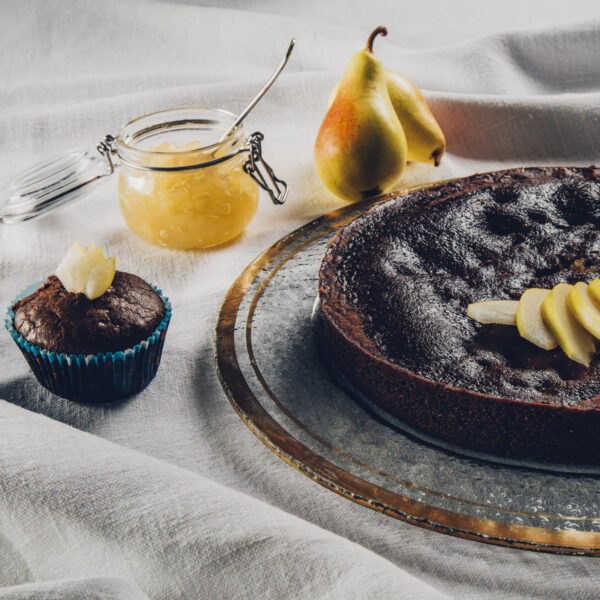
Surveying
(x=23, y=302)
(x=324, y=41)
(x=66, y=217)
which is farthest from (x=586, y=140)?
(x=23, y=302)

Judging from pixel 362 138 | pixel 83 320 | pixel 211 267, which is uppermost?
pixel 362 138

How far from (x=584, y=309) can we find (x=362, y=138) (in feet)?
3.65

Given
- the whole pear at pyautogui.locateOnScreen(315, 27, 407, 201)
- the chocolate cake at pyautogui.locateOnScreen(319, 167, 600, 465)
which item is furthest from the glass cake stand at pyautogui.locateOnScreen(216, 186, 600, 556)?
the whole pear at pyautogui.locateOnScreen(315, 27, 407, 201)

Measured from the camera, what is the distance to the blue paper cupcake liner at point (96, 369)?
1.78 meters

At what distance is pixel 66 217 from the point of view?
267cm

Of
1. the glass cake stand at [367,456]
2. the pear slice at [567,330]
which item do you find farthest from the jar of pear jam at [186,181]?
the pear slice at [567,330]

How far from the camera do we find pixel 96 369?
5.87 feet

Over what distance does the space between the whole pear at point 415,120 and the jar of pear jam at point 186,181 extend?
62cm

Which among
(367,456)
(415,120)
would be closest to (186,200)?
(415,120)

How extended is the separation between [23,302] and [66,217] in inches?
33.1

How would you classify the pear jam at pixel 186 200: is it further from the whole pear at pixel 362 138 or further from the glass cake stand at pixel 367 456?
the glass cake stand at pixel 367 456

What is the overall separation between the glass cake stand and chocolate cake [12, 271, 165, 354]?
21cm

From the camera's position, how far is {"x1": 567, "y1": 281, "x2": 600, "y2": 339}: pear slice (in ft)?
5.33

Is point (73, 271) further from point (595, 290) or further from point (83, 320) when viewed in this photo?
point (595, 290)
